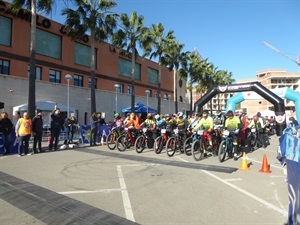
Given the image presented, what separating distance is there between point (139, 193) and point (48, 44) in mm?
24191

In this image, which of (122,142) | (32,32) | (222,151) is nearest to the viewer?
(222,151)

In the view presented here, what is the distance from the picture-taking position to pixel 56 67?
2827cm

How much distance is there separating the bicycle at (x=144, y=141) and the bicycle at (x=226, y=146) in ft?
11.4

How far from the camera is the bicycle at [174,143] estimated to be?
1206 centimetres

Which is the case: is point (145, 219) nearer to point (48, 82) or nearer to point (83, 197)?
point (83, 197)

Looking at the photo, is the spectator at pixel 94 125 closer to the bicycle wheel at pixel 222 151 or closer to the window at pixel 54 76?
the bicycle wheel at pixel 222 151

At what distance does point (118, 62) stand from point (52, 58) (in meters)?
10.8

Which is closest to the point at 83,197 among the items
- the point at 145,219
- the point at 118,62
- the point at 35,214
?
the point at 35,214

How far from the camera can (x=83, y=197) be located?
19.6 ft

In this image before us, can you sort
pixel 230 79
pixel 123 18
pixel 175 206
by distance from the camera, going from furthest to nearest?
pixel 230 79 < pixel 123 18 < pixel 175 206

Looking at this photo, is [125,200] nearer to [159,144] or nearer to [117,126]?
[159,144]

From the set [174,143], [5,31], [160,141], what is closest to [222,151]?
[174,143]

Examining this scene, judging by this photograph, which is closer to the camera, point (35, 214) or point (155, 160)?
point (35, 214)

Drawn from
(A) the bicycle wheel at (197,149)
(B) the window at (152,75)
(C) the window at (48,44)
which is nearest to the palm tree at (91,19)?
(C) the window at (48,44)
